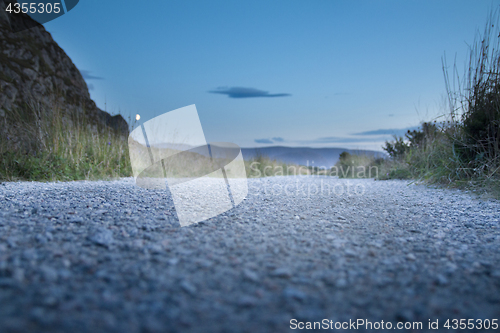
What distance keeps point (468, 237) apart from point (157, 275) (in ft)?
6.90

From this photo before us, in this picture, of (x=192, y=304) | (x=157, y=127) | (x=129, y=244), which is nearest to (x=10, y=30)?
(x=157, y=127)

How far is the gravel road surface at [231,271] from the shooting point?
96cm

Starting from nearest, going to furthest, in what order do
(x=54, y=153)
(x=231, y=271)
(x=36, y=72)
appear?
(x=231, y=271), (x=54, y=153), (x=36, y=72)

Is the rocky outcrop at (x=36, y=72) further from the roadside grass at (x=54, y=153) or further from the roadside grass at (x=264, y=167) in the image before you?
the roadside grass at (x=264, y=167)

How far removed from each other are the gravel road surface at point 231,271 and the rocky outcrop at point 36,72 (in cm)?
623

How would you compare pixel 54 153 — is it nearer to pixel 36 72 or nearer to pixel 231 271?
pixel 231 271

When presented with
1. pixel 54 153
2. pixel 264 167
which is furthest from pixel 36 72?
pixel 264 167

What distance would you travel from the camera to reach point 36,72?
9.03m

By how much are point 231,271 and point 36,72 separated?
10960 mm

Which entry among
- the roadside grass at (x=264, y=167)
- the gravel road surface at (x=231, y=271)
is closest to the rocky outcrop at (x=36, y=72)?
the roadside grass at (x=264, y=167)

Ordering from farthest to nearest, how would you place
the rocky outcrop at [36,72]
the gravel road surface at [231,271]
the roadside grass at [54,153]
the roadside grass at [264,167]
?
the roadside grass at [264,167]
the rocky outcrop at [36,72]
the roadside grass at [54,153]
the gravel road surface at [231,271]

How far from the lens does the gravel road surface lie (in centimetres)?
96

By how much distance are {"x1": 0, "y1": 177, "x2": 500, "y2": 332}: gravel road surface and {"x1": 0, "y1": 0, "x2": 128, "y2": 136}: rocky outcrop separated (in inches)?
245

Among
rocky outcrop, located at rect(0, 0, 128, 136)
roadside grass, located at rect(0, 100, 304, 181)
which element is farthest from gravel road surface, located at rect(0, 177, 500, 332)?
rocky outcrop, located at rect(0, 0, 128, 136)
